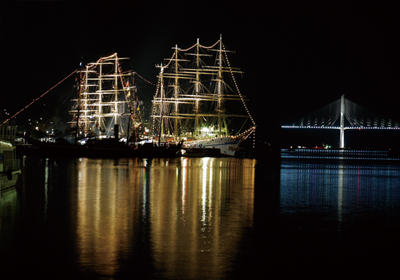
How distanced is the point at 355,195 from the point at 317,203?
13.5 feet

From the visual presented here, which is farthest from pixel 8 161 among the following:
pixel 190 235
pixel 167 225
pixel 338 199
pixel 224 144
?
pixel 224 144

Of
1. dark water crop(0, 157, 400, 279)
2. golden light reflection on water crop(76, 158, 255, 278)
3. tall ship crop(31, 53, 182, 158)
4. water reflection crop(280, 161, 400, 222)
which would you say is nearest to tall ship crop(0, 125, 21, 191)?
dark water crop(0, 157, 400, 279)

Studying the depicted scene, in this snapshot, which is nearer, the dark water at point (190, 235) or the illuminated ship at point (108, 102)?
the dark water at point (190, 235)

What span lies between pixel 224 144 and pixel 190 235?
6815 centimetres

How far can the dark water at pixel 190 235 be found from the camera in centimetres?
775

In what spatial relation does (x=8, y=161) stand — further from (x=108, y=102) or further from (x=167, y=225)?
(x=108, y=102)

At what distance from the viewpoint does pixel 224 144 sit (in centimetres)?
7819

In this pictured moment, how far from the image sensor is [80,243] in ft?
30.1

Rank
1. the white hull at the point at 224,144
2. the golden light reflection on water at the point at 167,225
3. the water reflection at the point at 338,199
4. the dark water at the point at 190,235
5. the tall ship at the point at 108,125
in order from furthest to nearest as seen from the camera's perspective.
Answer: the white hull at the point at 224,144, the tall ship at the point at 108,125, the water reflection at the point at 338,199, the golden light reflection on water at the point at 167,225, the dark water at the point at 190,235

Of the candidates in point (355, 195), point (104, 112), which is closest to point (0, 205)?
point (355, 195)

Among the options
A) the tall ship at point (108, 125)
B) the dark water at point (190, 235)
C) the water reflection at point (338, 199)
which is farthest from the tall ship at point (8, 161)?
the tall ship at point (108, 125)

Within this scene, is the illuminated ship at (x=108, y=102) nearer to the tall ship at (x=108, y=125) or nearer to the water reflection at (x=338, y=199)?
the tall ship at (x=108, y=125)

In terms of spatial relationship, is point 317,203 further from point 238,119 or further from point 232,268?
point 238,119

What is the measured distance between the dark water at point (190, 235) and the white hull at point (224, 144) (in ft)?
193
